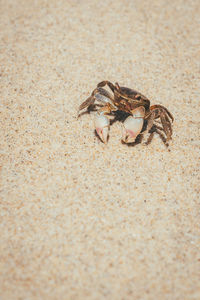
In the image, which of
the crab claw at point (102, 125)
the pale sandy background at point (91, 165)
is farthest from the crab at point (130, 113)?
the pale sandy background at point (91, 165)

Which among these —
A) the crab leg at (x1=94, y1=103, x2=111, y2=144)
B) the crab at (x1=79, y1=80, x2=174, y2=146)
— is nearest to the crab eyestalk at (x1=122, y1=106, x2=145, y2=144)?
the crab at (x1=79, y1=80, x2=174, y2=146)

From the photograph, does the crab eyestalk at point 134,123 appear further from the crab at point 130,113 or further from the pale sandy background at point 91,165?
the pale sandy background at point 91,165

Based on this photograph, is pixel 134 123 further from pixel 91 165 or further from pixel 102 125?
pixel 91 165

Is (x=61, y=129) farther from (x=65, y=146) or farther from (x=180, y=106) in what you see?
(x=180, y=106)

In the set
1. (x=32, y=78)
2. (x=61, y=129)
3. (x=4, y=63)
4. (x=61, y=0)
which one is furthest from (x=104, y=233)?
(x=61, y=0)

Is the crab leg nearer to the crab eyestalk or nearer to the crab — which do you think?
the crab
